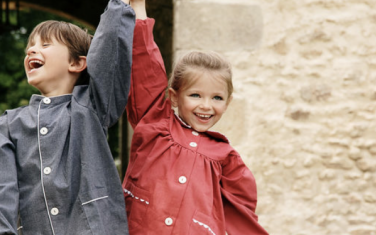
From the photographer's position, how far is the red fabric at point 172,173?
2.42m

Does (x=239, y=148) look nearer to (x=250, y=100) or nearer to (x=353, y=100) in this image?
(x=250, y=100)

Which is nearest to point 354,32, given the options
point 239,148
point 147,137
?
point 239,148

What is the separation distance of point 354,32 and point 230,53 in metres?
0.86

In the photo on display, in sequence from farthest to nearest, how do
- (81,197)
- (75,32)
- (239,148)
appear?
(239,148) < (75,32) < (81,197)

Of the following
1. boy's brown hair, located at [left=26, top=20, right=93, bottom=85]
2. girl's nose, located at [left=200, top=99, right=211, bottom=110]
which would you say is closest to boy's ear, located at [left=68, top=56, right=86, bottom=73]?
boy's brown hair, located at [left=26, top=20, right=93, bottom=85]

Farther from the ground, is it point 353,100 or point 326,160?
point 353,100

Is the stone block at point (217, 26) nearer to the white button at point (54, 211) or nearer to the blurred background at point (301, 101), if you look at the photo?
the blurred background at point (301, 101)

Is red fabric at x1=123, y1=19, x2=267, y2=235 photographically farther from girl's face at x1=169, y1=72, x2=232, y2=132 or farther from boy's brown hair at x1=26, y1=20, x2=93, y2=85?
boy's brown hair at x1=26, y1=20, x2=93, y2=85

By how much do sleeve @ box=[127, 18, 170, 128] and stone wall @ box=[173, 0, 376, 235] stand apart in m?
1.22

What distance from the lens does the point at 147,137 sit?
2531 millimetres

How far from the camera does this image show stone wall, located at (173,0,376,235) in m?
3.86

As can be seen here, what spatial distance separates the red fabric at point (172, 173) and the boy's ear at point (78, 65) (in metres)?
0.22

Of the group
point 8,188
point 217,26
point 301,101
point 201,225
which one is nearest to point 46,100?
point 8,188

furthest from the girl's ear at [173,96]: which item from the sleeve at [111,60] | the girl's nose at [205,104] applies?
the sleeve at [111,60]
